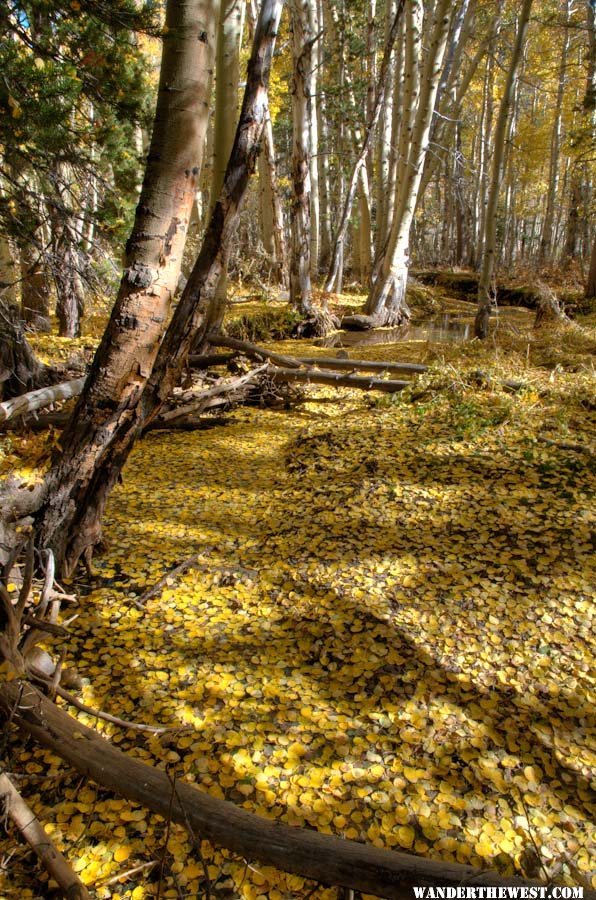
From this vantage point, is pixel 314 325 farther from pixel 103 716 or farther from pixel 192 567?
pixel 103 716

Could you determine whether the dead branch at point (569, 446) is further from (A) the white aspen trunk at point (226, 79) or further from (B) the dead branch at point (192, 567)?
(A) the white aspen trunk at point (226, 79)

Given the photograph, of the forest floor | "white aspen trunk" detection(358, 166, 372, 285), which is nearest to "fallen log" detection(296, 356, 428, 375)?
the forest floor

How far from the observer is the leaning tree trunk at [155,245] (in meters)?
2.39

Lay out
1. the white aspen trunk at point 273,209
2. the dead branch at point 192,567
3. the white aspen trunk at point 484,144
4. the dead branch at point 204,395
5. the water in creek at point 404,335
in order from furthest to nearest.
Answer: the white aspen trunk at point 484,144, the white aspen trunk at point 273,209, the water in creek at point 404,335, the dead branch at point 204,395, the dead branch at point 192,567

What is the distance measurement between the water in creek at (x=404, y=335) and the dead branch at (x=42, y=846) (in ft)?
24.6

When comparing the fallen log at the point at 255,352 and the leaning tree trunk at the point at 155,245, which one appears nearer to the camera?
the leaning tree trunk at the point at 155,245

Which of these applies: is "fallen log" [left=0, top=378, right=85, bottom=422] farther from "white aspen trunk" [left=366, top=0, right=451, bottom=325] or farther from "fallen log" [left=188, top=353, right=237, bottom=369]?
"white aspen trunk" [left=366, top=0, right=451, bottom=325]

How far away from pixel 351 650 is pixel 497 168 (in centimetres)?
Answer: 667

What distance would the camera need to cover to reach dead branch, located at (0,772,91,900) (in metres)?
1.36

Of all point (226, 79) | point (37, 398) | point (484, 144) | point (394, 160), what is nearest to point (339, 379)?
point (37, 398)

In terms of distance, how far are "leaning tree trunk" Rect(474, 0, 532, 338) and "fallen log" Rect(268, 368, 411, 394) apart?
2769mm

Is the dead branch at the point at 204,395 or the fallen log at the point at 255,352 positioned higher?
the fallen log at the point at 255,352

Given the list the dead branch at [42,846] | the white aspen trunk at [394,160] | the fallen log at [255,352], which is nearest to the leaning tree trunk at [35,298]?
the fallen log at [255,352]

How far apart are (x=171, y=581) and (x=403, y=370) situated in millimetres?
3949
